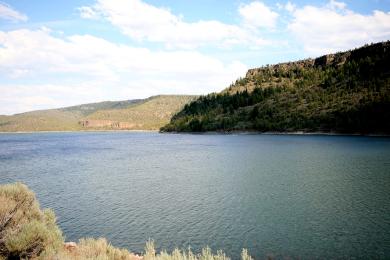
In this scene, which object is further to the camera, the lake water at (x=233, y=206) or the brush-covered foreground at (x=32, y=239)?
the lake water at (x=233, y=206)

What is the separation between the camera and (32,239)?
14.3 meters

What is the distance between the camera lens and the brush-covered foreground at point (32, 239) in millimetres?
14180

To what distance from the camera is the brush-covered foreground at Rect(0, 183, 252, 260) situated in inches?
558

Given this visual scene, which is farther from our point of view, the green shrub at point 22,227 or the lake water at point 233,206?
the lake water at point 233,206

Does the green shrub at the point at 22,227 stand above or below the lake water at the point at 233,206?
above

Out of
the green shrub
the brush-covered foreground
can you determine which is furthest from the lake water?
the green shrub

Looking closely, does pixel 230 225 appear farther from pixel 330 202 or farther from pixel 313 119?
pixel 313 119

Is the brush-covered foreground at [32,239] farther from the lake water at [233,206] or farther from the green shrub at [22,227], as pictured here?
the lake water at [233,206]

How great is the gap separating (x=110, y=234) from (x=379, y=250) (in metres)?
18.9

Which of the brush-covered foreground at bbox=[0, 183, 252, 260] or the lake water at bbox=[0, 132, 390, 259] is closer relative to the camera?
the brush-covered foreground at bbox=[0, 183, 252, 260]

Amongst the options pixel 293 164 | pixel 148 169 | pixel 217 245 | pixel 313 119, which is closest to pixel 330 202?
pixel 217 245

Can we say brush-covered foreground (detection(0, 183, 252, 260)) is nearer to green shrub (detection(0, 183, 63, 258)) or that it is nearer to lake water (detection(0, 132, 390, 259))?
green shrub (detection(0, 183, 63, 258))

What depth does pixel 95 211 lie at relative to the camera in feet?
114

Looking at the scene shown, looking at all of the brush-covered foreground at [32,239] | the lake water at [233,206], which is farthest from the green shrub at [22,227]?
the lake water at [233,206]
